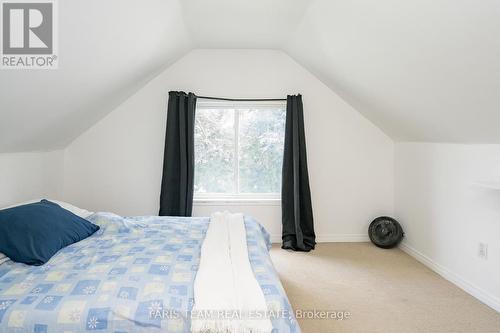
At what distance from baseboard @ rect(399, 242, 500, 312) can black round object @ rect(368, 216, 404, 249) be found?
0.17 m

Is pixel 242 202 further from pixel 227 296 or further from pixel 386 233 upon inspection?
pixel 227 296

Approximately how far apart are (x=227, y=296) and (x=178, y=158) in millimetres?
2578

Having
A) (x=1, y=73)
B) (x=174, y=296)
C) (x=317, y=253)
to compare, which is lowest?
(x=317, y=253)

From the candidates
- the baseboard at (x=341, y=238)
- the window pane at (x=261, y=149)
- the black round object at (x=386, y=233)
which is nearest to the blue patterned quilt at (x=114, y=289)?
the window pane at (x=261, y=149)

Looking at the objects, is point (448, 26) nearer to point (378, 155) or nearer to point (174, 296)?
point (174, 296)

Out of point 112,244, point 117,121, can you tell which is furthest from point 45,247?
point 117,121

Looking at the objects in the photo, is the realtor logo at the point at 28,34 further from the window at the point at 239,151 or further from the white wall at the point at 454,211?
the white wall at the point at 454,211

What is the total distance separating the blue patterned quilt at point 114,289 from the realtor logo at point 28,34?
1.16m

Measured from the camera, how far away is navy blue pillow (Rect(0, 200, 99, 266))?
5.83 ft

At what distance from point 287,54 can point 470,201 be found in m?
2.58

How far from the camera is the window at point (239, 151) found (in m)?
4.05

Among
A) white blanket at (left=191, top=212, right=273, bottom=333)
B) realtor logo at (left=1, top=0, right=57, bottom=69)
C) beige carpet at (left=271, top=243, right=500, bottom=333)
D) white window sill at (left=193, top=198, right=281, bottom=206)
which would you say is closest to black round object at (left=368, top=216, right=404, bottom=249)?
beige carpet at (left=271, top=243, right=500, bottom=333)

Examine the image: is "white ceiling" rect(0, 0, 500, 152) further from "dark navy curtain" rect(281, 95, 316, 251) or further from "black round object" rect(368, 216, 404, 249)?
"black round object" rect(368, 216, 404, 249)

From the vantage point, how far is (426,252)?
330 centimetres
